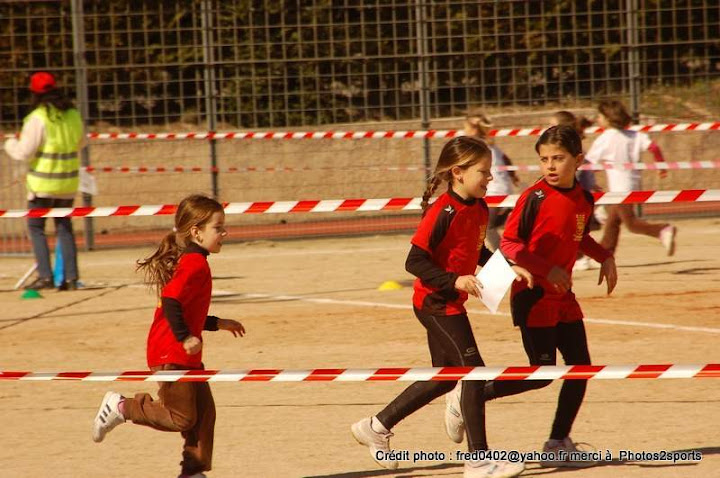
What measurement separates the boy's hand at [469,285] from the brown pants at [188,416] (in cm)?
117

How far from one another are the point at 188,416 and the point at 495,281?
1414 mm

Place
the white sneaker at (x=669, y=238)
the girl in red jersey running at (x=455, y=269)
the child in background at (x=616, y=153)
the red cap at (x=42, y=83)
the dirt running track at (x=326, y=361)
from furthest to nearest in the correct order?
the child in background at (x=616, y=153) → the red cap at (x=42, y=83) → the white sneaker at (x=669, y=238) → the dirt running track at (x=326, y=361) → the girl in red jersey running at (x=455, y=269)

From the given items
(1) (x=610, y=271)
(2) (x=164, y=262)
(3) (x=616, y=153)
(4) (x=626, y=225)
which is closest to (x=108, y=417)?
(2) (x=164, y=262)

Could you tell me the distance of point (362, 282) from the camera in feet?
41.1

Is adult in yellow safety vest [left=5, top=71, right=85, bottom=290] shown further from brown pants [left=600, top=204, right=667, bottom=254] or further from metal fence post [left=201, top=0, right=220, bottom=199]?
brown pants [left=600, top=204, right=667, bottom=254]

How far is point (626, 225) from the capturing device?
481 inches

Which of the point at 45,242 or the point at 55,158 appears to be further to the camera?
the point at 45,242

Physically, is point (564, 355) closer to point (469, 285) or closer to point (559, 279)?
point (559, 279)

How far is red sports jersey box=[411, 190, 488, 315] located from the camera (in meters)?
5.73

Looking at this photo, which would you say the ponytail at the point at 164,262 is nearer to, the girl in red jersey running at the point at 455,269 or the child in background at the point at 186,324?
the child in background at the point at 186,324

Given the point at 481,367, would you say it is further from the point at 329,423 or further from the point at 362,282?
the point at 362,282

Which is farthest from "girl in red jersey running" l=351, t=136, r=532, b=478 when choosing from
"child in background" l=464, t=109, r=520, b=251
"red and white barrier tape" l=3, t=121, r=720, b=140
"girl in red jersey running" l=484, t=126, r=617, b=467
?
"red and white barrier tape" l=3, t=121, r=720, b=140

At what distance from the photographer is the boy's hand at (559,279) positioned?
5816 millimetres

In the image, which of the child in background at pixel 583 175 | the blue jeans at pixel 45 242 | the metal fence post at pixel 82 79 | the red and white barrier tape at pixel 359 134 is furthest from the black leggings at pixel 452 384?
the metal fence post at pixel 82 79
